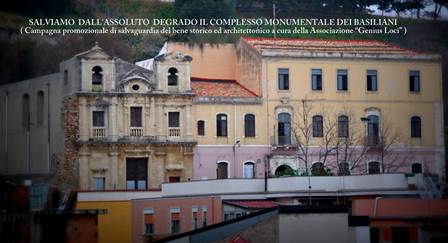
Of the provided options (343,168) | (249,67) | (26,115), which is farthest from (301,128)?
(26,115)

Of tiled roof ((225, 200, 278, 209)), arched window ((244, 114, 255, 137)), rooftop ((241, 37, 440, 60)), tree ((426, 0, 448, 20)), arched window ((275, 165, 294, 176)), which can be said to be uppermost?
tree ((426, 0, 448, 20))

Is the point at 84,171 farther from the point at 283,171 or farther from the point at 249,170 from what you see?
the point at 283,171

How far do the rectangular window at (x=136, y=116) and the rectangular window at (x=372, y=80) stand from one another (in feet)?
8.44

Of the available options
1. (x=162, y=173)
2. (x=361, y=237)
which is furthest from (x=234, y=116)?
(x=361, y=237)

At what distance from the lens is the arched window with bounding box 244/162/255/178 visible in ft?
53.3

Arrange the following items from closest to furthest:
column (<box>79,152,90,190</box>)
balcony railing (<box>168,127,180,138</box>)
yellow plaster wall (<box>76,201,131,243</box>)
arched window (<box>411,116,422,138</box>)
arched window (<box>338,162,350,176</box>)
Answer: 1. yellow plaster wall (<box>76,201,131,243</box>)
2. column (<box>79,152,90,190</box>)
3. balcony railing (<box>168,127,180,138</box>)
4. arched window (<box>338,162,350,176</box>)
5. arched window (<box>411,116,422,138</box>)

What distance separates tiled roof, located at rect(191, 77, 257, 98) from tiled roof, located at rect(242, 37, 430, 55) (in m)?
0.49

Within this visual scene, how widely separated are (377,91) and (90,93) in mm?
3201

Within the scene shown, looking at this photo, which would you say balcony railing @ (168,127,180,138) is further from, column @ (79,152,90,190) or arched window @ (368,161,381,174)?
arched window @ (368,161,381,174)

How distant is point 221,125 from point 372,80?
1761 mm

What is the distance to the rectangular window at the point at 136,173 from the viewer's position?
51.9 ft


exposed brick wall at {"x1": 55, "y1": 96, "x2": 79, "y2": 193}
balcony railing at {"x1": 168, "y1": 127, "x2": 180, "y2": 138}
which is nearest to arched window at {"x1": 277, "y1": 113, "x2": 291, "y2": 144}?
balcony railing at {"x1": 168, "y1": 127, "x2": 180, "y2": 138}

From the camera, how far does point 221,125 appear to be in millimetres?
16281

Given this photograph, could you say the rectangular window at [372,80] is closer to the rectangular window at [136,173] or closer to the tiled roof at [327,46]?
the tiled roof at [327,46]
